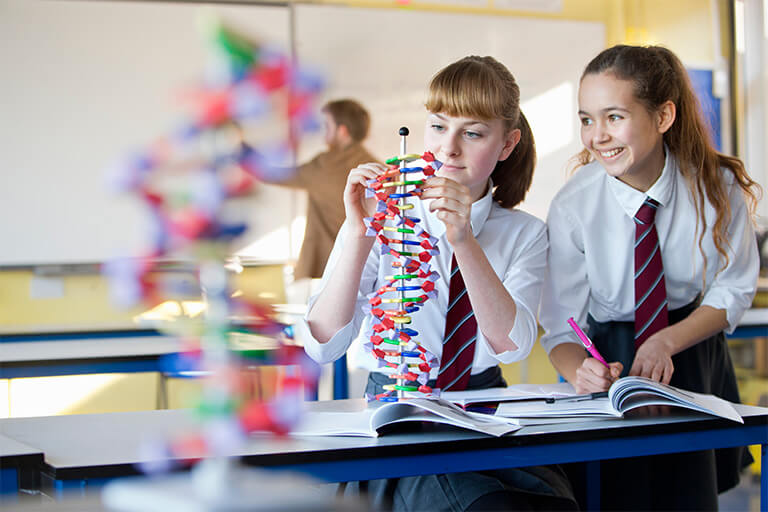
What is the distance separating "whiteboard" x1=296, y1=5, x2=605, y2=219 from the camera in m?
4.48

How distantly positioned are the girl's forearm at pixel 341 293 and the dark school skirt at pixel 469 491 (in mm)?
319

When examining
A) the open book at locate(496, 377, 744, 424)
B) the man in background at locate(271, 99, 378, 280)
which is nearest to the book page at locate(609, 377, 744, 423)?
the open book at locate(496, 377, 744, 424)

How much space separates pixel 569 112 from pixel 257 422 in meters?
4.65

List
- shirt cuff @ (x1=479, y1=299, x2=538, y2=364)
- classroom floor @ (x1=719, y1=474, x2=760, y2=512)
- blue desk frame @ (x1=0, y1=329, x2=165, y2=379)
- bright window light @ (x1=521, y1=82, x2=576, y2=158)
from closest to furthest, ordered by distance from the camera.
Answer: shirt cuff @ (x1=479, y1=299, x2=538, y2=364)
blue desk frame @ (x1=0, y1=329, x2=165, y2=379)
classroom floor @ (x1=719, y1=474, x2=760, y2=512)
bright window light @ (x1=521, y1=82, x2=576, y2=158)

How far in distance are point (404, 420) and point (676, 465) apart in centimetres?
87

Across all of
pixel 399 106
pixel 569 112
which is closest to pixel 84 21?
pixel 399 106

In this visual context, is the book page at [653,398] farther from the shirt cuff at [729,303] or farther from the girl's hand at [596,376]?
the shirt cuff at [729,303]

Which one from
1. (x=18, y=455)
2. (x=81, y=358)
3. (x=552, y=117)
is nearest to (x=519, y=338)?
(x=18, y=455)

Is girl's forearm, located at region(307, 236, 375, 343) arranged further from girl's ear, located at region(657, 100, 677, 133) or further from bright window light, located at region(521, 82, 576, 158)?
bright window light, located at region(521, 82, 576, 158)

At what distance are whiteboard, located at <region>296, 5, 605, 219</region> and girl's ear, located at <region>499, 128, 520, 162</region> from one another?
2.57 meters

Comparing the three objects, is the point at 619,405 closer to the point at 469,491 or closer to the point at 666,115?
the point at 469,491

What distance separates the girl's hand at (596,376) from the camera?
159 centimetres

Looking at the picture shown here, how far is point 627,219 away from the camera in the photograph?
1.92 metres

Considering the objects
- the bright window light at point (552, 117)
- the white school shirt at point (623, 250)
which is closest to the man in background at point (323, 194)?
the bright window light at point (552, 117)
